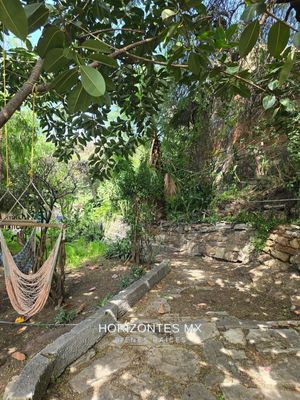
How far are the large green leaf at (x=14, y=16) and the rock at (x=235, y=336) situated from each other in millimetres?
2239

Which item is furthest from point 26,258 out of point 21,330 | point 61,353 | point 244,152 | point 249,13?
point 244,152

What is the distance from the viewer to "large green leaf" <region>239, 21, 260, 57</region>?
29.5 inches

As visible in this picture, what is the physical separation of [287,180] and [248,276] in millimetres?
1489

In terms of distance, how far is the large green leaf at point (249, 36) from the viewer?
75 centimetres

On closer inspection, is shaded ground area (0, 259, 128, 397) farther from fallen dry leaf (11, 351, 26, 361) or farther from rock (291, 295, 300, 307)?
rock (291, 295, 300, 307)

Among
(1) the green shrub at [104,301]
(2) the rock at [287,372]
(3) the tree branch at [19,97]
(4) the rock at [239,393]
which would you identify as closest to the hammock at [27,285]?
(1) the green shrub at [104,301]

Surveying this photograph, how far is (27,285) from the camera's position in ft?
6.94

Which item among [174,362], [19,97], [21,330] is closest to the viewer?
[19,97]

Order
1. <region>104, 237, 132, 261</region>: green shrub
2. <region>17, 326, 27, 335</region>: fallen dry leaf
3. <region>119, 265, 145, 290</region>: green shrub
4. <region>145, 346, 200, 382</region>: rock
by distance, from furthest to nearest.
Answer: <region>104, 237, 132, 261</region>: green shrub < <region>119, 265, 145, 290</region>: green shrub < <region>17, 326, 27, 335</region>: fallen dry leaf < <region>145, 346, 200, 382</region>: rock

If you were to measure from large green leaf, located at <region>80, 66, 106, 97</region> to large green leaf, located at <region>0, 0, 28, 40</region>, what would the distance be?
16 centimetres

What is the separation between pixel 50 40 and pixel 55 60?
0.06 m

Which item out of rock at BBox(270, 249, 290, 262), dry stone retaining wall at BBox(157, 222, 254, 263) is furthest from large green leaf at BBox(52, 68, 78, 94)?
dry stone retaining wall at BBox(157, 222, 254, 263)

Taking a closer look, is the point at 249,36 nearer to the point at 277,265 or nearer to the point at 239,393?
the point at 239,393

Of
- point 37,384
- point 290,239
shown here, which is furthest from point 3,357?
point 290,239
